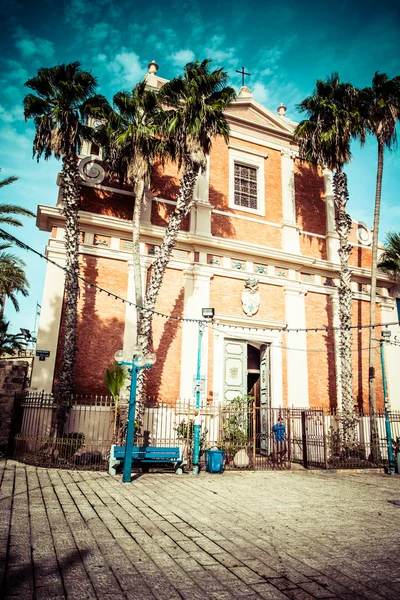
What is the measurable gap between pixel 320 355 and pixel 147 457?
816cm

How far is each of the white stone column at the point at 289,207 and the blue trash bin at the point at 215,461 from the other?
827 cm

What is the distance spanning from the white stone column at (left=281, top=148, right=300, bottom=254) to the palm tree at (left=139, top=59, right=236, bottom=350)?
477cm

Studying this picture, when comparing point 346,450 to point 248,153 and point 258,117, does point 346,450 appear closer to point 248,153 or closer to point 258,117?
point 248,153

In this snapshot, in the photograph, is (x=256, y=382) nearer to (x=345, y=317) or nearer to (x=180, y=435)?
(x=345, y=317)

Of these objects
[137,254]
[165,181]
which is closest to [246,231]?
[165,181]

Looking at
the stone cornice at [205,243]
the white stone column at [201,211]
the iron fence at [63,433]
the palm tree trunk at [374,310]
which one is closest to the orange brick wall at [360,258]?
the stone cornice at [205,243]

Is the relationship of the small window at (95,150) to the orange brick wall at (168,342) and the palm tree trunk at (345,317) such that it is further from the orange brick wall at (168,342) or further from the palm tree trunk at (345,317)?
the palm tree trunk at (345,317)

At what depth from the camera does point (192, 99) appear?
1181 cm

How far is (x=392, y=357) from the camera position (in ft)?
53.1

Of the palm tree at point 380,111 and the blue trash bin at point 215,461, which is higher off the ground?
the palm tree at point 380,111

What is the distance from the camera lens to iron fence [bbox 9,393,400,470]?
10.1 metres

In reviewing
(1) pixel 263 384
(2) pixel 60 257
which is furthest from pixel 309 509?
(2) pixel 60 257

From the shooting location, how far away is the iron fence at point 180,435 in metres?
10.1

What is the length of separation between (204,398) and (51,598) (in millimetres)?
9861
